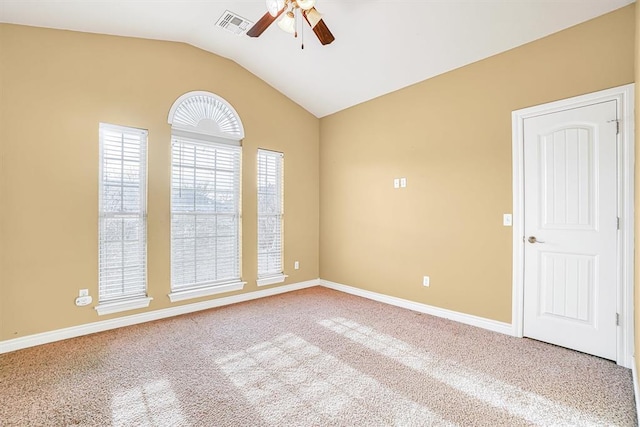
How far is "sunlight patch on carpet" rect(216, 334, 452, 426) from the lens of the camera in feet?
5.92

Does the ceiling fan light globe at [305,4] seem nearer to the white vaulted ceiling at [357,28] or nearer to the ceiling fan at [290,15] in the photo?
the ceiling fan at [290,15]

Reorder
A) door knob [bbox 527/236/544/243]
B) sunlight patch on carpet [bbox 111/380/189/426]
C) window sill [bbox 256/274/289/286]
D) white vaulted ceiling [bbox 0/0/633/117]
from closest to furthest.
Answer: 1. sunlight patch on carpet [bbox 111/380/189/426]
2. white vaulted ceiling [bbox 0/0/633/117]
3. door knob [bbox 527/236/544/243]
4. window sill [bbox 256/274/289/286]

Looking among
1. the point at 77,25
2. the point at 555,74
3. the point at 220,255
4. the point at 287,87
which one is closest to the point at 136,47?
the point at 77,25

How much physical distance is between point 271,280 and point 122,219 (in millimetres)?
2060

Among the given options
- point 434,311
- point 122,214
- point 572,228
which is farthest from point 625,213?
point 122,214

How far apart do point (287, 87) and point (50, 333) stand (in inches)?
156

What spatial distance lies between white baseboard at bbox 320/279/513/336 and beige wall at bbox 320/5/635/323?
0.07 metres

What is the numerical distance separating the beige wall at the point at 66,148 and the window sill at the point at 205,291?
12cm

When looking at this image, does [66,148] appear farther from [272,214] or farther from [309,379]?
[309,379]

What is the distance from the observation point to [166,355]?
101 inches

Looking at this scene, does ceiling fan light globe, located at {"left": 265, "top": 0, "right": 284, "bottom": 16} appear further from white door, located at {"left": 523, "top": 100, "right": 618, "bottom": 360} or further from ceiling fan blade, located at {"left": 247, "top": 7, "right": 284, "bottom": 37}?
white door, located at {"left": 523, "top": 100, "right": 618, "bottom": 360}

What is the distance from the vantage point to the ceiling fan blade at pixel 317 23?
92.3 inches

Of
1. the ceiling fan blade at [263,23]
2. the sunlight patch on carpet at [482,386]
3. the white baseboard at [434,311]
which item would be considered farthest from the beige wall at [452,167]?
the ceiling fan blade at [263,23]

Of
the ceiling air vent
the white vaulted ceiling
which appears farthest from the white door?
the ceiling air vent
